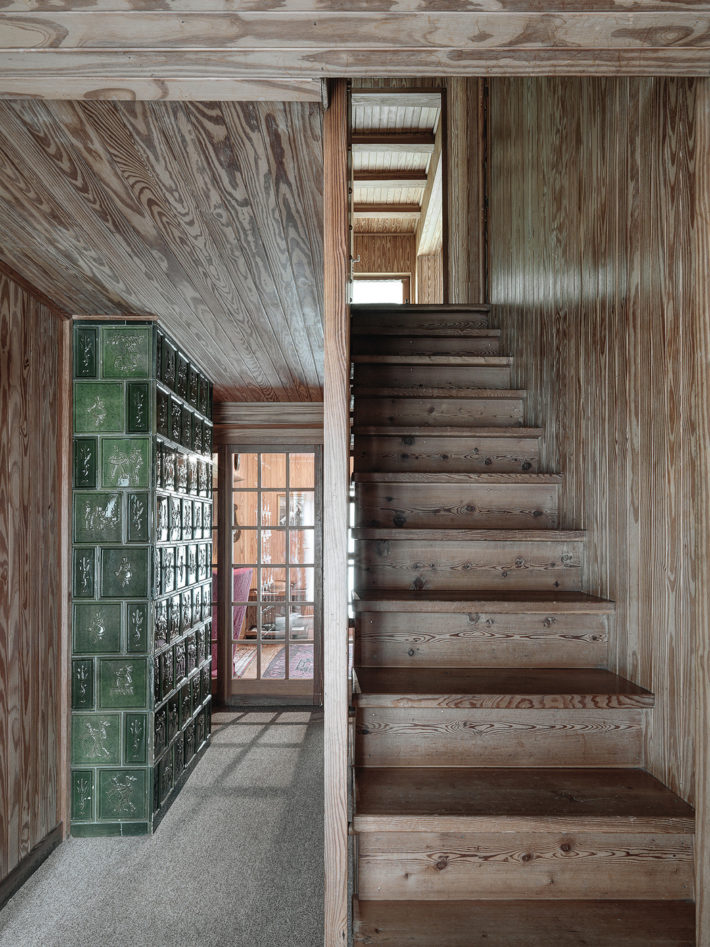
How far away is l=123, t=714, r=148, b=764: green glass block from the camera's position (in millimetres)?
3090

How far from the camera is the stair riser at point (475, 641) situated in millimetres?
2090

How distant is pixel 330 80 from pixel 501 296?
2.25 m

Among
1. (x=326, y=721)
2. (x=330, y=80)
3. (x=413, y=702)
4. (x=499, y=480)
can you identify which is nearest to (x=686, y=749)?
(x=413, y=702)

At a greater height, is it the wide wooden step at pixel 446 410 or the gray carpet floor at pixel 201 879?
the wide wooden step at pixel 446 410

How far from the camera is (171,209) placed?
204cm

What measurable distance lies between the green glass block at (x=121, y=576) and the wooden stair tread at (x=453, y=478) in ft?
4.10

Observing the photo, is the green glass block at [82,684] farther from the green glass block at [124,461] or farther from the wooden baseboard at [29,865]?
the green glass block at [124,461]

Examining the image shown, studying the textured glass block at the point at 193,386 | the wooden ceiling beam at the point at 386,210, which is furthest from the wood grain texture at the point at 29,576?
the wooden ceiling beam at the point at 386,210

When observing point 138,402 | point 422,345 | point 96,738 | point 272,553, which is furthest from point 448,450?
point 272,553

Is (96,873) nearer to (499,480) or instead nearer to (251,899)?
(251,899)

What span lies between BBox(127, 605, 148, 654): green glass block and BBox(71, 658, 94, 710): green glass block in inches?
7.9

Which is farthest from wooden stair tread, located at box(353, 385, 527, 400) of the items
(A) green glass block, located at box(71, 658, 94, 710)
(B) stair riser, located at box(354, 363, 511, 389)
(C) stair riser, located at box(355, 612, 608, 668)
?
(A) green glass block, located at box(71, 658, 94, 710)

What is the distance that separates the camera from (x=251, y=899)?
8.27 feet

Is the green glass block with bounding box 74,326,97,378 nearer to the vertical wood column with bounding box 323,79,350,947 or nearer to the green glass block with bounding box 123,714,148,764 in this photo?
the green glass block with bounding box 123,714,148,764
